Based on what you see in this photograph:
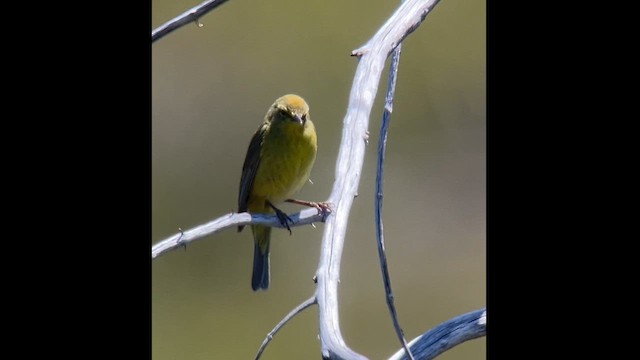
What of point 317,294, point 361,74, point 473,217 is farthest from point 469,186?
point 317,294

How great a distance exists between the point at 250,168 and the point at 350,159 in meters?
2.03

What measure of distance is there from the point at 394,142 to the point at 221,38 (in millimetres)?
1980

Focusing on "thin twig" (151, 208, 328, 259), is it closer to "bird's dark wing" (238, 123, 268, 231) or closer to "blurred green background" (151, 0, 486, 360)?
"bird's dark wing" (238, 123, 268, 231)

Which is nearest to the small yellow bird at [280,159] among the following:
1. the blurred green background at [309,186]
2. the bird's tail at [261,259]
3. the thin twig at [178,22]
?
the bird's tail at [261,259]

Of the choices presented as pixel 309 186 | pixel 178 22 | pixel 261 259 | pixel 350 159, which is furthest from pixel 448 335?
pixel 309 186

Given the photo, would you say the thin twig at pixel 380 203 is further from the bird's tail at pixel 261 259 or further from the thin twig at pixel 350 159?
the bird's tail at pixel 261 259

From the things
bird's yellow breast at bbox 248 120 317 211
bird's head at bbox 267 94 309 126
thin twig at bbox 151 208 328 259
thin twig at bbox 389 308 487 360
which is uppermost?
bird's head at bbox 267 94 309 126

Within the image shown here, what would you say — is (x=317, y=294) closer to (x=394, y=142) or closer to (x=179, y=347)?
(x=179, y=347)

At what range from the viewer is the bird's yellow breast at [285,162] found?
15.7 ft

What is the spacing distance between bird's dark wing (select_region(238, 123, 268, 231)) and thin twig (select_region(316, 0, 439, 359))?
5.98 feet

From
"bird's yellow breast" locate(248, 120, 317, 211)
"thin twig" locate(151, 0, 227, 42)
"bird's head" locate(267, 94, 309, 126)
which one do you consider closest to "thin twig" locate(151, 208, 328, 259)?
"thin twig" locate(151, 0, 227, 42)

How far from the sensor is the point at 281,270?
244 inches

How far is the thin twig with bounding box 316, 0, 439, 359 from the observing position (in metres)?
2.44

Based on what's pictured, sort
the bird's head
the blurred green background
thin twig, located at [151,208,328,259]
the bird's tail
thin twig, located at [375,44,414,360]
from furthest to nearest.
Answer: the blurred green background
the bird's tail
the bird's head
thin twig, located at [151,208,328,259]
thin twig, located at [375,44,414,360]
